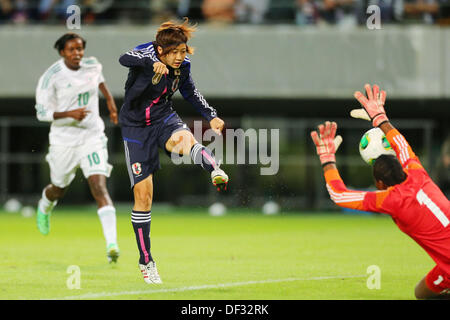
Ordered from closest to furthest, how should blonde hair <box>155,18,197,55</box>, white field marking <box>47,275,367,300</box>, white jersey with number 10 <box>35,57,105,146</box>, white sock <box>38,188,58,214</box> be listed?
white field marking <box>47,275,367,300</box>, blonde hair <box>155,18,197,55</box>, white jersey with number 10 <box>35,57,105,146</box>, white sock <box>38,188,58,214</box>

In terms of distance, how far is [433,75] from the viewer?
19109 millimetres

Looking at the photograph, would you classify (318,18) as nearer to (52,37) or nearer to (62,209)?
(52,37)

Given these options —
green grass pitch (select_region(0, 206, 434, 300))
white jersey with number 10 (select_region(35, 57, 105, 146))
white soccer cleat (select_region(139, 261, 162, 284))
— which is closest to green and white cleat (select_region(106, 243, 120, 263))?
green grass pitch (select_region(0, 206, 434, 300))

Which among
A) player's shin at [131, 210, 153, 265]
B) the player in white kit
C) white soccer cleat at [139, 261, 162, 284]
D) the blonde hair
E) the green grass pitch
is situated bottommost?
the green grass pitch

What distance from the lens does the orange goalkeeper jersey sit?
239 inches

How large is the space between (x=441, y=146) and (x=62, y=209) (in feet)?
33.6

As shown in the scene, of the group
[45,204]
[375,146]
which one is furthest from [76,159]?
[375,146]

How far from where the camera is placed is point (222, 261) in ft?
31.9

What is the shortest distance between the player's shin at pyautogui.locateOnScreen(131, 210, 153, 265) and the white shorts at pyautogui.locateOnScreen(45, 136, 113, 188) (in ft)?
7.10

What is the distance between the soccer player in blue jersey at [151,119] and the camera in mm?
7434

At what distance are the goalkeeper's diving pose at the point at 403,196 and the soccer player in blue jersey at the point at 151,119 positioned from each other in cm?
147

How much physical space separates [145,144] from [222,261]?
96.4 inches

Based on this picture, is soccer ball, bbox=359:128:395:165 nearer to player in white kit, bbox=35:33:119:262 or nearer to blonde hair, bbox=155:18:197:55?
blonde hair, bbox=155:18:197:55

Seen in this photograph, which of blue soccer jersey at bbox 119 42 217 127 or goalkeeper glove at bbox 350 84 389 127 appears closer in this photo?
goalkeeper glove at bbox 350 84 389 127
